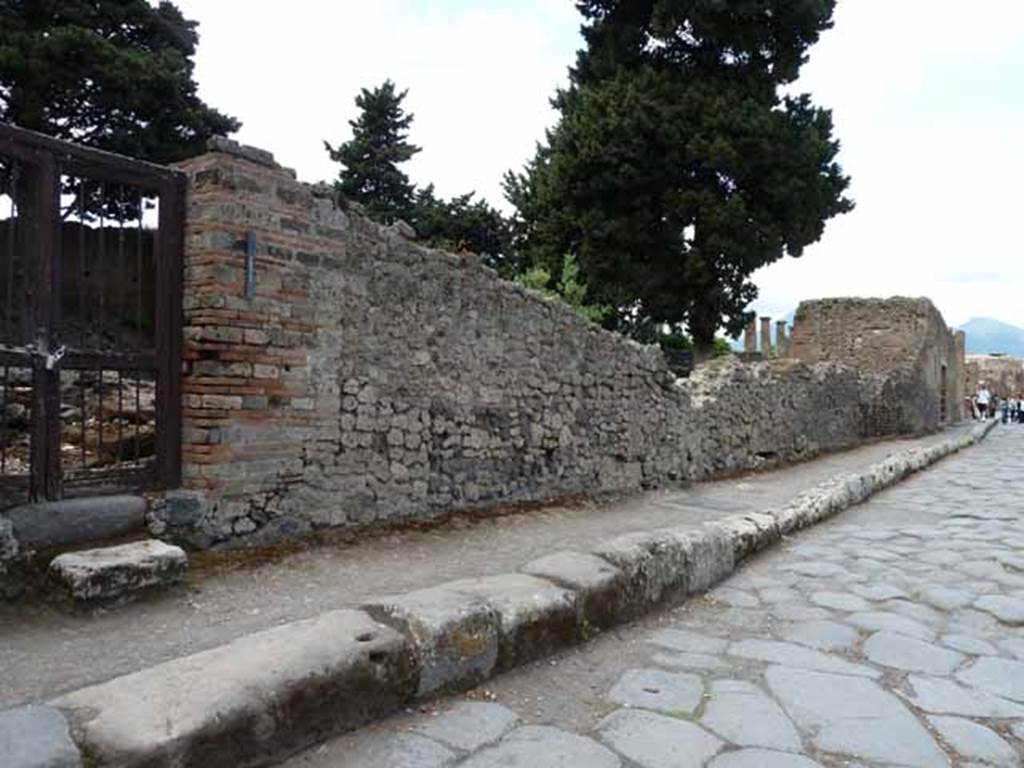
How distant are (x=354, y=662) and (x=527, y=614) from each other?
2.79 feet

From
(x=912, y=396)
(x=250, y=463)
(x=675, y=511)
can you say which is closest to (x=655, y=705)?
(x=250, y=463)

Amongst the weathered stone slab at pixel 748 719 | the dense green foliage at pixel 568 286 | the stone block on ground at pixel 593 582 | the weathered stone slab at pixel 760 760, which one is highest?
the dense green foliage at pixel 568 286

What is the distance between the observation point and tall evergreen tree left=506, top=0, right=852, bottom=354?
1678cm

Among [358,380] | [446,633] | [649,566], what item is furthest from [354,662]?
[358,380]

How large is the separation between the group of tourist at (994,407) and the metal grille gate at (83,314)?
3182cm

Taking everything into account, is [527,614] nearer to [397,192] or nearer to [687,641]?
[687,641]

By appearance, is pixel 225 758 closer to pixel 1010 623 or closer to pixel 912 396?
pixel 1010 623

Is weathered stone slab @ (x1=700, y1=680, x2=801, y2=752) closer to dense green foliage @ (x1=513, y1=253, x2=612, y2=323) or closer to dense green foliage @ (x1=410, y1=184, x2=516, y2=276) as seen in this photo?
dense green foliage @ (x1=513, y1=253, x2=612, y2=323)

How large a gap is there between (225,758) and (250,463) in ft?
8.12

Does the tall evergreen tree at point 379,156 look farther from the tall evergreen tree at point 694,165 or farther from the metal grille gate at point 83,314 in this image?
the metal grille gate at point 83,314

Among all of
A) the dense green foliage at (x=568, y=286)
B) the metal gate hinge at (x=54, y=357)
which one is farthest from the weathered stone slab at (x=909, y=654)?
the dense green foliage at (x=568, y=286)

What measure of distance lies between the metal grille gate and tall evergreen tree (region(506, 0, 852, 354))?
14164 millimetres

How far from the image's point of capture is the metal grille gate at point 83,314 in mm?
3578

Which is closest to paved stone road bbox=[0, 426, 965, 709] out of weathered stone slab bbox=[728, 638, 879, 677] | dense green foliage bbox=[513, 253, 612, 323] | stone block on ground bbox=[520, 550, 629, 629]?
stone block on ground bbox=[520, 550, 629, 629]
